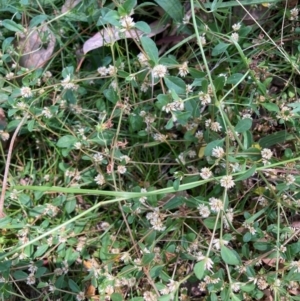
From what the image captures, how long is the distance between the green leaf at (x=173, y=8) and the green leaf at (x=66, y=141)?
456 millimetres

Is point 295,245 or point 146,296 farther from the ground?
point 295,245

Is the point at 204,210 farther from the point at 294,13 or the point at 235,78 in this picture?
the point at 294,13

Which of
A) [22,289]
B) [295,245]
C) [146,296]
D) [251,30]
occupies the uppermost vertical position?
[251,30]

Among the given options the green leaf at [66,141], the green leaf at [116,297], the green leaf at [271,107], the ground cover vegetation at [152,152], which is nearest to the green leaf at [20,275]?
the ground cover vegetation at [152,152]

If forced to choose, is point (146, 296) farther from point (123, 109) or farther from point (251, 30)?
point (251, 30)

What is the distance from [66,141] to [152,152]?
0.27m

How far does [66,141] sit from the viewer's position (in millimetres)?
1522

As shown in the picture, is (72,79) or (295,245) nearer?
(295,245)

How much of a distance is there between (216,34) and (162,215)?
20.5 inches

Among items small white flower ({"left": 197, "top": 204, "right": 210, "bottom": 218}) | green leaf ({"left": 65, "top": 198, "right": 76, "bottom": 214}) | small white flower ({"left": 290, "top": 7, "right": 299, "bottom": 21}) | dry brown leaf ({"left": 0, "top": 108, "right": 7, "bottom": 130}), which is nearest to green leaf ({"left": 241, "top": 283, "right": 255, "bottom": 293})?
small white flower ({"left": 197, "top": 204, "right": 210, "bottom": 218})

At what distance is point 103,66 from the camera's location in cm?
157

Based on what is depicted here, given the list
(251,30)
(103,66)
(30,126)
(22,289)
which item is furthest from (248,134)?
(22,289)

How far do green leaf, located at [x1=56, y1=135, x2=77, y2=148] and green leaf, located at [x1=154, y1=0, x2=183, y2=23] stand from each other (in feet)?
1.50

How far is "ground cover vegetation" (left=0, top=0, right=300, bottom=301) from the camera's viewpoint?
53.2 inches
